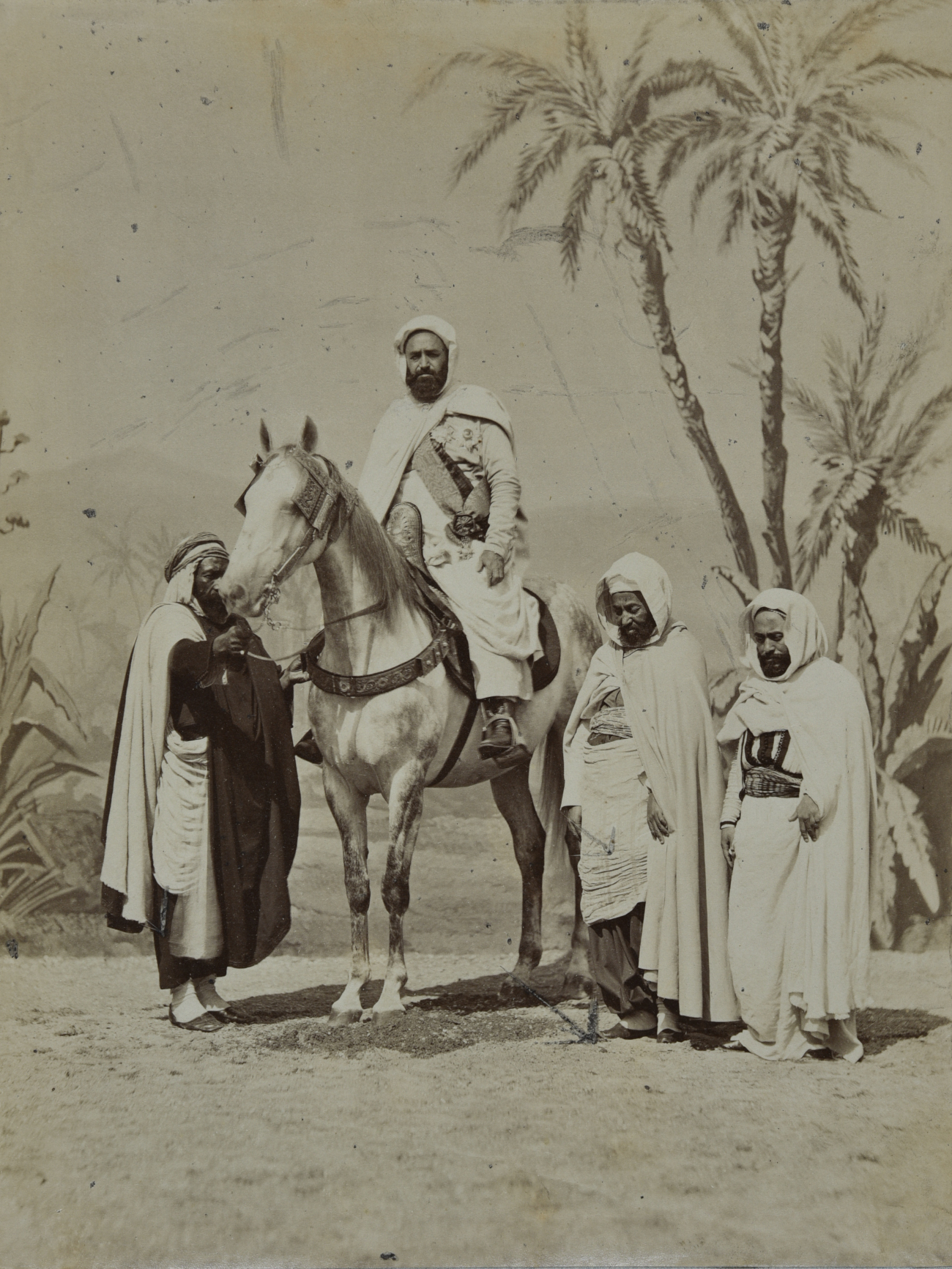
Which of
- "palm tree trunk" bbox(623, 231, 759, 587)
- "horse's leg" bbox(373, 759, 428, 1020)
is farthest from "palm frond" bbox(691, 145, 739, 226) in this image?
"horse's leg" bbox(373, 759, 428, 1020)

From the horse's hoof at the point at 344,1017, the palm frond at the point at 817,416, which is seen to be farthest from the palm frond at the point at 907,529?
the horse's hoof at the point at 344,1017

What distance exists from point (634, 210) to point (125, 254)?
2.34m

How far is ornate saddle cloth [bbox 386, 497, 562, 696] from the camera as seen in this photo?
608 cm

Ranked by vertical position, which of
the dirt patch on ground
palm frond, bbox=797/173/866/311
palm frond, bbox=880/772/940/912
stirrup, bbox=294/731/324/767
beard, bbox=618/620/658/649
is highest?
palm frond, bbox=797/173/866/311

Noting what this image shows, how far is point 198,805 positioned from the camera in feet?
19.5

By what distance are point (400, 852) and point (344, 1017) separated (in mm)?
690

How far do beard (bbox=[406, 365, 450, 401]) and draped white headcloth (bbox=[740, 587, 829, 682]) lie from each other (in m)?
1.67

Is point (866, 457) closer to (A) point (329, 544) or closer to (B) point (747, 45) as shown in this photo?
(B) point (747, 45)

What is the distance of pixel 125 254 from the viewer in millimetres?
6652

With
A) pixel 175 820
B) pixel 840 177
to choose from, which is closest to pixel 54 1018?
pixel 175 820

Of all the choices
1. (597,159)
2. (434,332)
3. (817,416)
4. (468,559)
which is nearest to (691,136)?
(597,159)

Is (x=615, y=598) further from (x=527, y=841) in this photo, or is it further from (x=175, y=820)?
(x=175, y=820)

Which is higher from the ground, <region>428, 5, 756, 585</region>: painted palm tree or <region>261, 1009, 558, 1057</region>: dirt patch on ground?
<region>428, 5, 756, 585</region>: painted palm tree

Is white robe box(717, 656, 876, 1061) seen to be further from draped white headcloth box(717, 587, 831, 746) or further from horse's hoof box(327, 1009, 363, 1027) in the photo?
horse's hoof box(327, 1009, 363, 1027)
